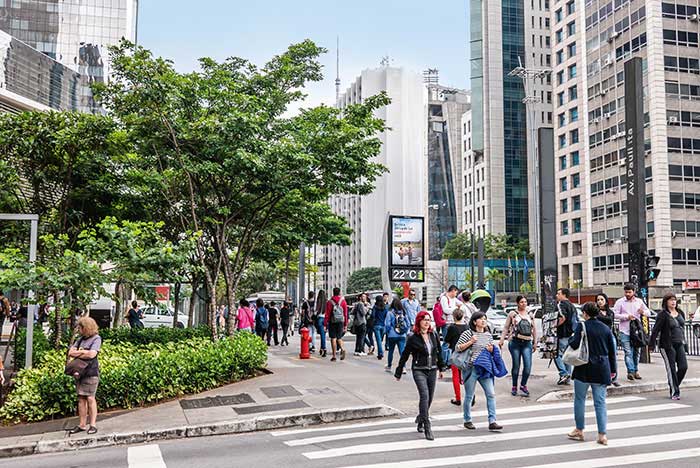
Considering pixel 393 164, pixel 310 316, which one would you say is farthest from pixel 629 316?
pixel 393 164

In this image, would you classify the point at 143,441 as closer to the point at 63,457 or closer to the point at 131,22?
the point at 63,457

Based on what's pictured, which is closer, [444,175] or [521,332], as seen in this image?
[521,332]

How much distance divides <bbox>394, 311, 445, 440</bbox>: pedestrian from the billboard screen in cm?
1367

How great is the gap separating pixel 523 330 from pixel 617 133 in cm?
6255

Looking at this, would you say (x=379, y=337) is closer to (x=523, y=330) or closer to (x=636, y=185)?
(x=523, y=330)

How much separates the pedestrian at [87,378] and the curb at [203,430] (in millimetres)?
375

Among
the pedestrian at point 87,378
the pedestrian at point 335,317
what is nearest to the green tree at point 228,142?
the pedestrian at point 335,317

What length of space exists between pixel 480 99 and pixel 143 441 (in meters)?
105

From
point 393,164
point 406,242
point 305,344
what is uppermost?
point 393,164

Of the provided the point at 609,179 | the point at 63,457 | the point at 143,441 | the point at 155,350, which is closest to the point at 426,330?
the point at 143,441

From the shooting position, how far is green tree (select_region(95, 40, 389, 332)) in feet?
51.7

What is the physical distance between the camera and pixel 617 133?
223ft

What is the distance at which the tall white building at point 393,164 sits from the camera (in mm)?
139250

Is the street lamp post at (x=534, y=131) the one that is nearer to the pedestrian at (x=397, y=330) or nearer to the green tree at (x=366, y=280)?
the pedestrian at (x=397, y=330)
